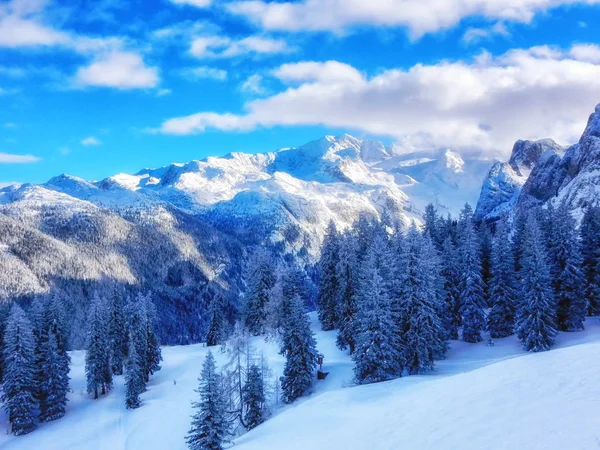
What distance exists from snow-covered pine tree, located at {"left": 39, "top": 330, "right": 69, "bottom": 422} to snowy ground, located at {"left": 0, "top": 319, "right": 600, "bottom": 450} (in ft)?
22.5

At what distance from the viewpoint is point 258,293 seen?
65.9m

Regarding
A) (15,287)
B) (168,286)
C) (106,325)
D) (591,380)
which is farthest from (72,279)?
(591,380)

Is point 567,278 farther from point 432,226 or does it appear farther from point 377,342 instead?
point 432,226

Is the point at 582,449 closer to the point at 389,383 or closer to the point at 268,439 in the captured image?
the point at 268,439

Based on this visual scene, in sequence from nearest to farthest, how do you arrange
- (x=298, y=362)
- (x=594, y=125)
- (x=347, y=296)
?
(x=298, y=362) → (x=347, y=296) → (x=594, y=125)

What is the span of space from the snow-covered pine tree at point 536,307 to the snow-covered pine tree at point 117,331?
172 feet

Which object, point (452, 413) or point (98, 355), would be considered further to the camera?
point (98, 355)

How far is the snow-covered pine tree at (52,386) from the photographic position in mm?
54062

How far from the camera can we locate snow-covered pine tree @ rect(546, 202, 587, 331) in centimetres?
4200

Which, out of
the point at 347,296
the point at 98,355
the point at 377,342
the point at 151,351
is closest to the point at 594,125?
the point at 347,296

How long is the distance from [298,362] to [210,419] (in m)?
A: 10.7

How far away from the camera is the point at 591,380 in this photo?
55.4ft

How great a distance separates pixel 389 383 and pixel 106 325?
146ft

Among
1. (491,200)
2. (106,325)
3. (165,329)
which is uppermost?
(491,200)
